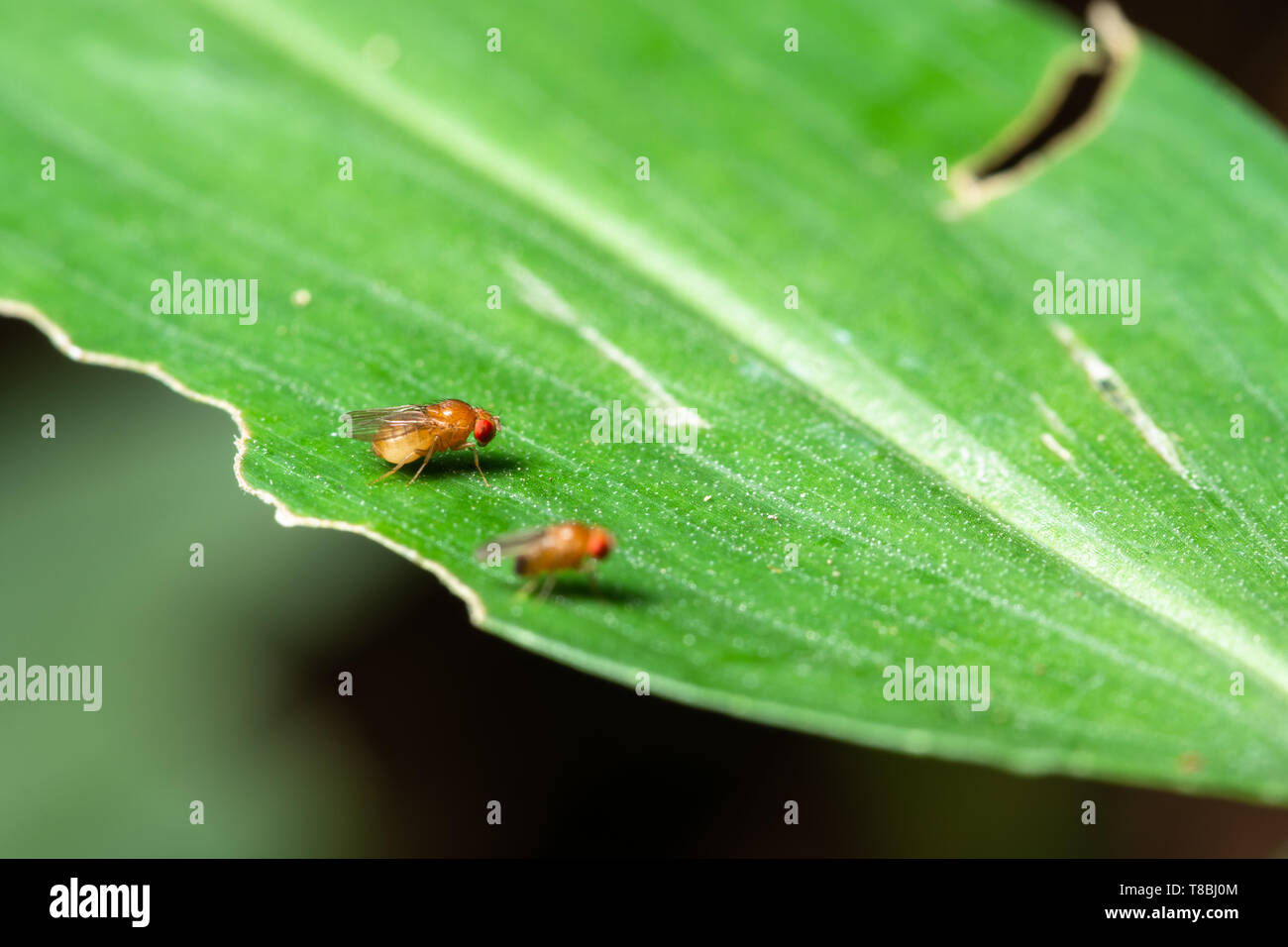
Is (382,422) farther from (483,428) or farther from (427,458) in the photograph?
(483,428)

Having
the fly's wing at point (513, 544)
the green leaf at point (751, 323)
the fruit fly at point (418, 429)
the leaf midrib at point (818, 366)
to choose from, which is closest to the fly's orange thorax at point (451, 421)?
the fruit fly at point (418, 429)

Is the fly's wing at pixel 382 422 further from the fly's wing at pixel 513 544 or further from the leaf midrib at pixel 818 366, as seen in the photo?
the leaf midrib at pixel 818 366

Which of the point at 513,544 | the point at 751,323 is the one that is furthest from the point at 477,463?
the point at 751,323

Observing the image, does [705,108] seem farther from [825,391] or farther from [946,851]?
[946,851]

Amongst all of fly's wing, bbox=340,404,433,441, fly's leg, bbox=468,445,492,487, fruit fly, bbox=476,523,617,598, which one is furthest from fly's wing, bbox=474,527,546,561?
fly's wing, bbox=340,404,433,441

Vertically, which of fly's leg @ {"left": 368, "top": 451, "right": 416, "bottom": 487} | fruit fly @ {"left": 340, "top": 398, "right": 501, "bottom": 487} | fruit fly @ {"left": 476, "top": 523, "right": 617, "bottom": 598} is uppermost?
fruit fly @ {"left": 340, "top": 398, "right": 501, "bottom": 487}

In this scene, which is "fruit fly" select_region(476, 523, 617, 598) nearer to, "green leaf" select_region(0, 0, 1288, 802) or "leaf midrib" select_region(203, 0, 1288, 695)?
"green leaf" select_region(0, 0, 1288, 802)
